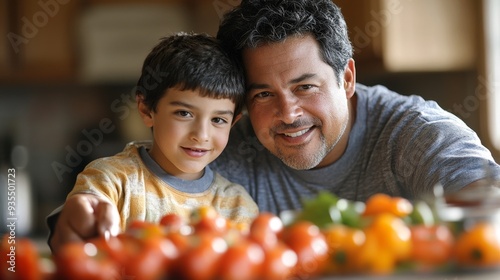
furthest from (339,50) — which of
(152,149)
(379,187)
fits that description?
(152,149)

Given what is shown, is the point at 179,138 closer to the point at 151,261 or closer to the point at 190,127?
the point at 190,127

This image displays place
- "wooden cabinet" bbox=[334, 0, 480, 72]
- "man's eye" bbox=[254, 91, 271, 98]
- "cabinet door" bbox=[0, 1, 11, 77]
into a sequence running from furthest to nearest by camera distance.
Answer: "cabinet door" bbox=[0, 1, 11, 77] < "wooden cabinet" bbox=[334, 0, 480, 72] < "man's eye" bbox=[254, 91, 271, 98]

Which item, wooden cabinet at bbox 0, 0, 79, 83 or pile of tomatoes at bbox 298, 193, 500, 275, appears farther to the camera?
wooden cabinet at bbox 0, 0, 79, 83

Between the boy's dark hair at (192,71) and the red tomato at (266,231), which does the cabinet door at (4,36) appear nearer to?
the boy's dark hair at (192,71)

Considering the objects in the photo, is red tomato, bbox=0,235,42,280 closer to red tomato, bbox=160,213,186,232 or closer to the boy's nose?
red tomato, bbox=160,213,186,232

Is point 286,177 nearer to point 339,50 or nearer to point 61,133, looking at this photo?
point 339,50

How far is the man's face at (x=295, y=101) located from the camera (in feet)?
5.91

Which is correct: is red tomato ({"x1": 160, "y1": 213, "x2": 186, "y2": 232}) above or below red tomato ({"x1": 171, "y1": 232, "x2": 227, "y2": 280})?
below

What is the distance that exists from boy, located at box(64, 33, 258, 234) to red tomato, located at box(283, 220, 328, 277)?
745 millimetres

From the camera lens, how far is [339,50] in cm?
190

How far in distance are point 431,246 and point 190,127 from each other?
851 mm

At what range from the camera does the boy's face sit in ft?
5.53

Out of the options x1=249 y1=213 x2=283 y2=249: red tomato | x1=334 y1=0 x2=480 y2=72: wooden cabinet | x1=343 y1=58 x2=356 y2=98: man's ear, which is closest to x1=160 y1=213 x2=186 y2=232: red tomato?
x1=249 y1=213 x2=283 y2=249: red tomato

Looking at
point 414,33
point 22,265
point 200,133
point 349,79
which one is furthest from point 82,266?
point 414,33
